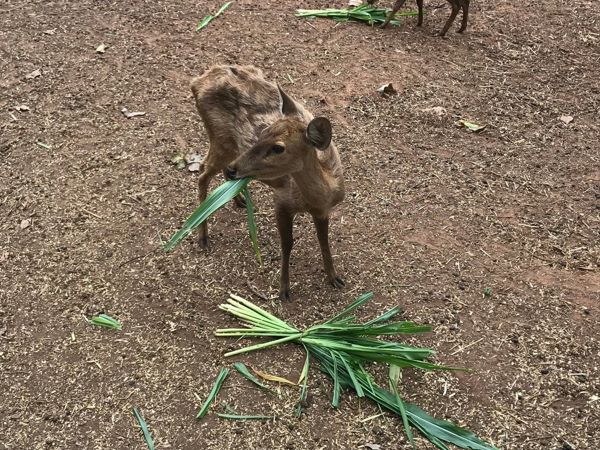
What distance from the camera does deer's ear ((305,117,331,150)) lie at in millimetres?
3133

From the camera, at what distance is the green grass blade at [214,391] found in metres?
3.17

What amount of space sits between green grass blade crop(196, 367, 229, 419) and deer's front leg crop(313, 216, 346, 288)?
36.0 inches

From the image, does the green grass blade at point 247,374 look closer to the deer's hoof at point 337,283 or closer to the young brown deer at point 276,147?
the young brown deer at point 276,147

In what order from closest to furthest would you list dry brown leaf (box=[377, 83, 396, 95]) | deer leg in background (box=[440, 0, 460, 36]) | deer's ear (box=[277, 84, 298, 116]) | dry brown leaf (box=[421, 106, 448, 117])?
deer's ear (box=[277, 84, 298, 116]), dry brown leaf (box=[421, 106, 448, 117]), dry brown leaf (box=[377, 83, 396, 95]), deer leg in background (box=[440, 0, 460, 36])

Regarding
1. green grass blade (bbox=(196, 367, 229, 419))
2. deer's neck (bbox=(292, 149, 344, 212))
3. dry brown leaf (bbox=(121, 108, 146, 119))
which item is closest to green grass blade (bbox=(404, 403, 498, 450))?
green grass blade (bbox=(196, 367, 229, 419))

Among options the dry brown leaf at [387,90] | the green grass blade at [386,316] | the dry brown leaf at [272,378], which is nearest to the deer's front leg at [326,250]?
the green grass blade at [386,316]

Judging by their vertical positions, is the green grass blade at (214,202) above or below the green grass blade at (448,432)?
above

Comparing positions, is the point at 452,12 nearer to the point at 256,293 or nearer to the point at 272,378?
the point at 256,293

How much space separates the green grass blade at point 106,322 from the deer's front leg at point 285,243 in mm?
966

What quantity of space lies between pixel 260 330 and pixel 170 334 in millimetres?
526

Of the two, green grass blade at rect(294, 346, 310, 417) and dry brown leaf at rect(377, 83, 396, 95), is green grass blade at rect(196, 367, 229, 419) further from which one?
dry brown leaf at rect(377, 83, 396, 95)

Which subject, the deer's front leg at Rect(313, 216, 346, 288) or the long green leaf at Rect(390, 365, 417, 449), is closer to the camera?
the long green leaf at Rect(390, 365, 417, 449)

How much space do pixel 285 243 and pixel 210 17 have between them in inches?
142

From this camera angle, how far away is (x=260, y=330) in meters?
3.53
